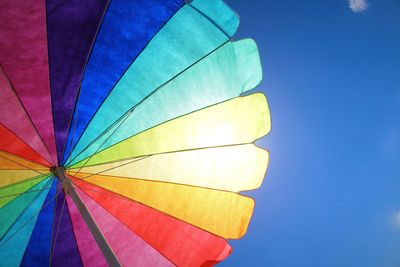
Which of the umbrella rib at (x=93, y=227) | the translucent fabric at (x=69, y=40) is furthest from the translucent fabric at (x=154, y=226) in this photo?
the translucent fabric at (x=69, y=40)

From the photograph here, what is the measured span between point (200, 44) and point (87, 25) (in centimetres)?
109

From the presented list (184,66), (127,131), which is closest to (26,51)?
(127,131)

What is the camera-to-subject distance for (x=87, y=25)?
2.58 m

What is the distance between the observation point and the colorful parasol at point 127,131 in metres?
2.58

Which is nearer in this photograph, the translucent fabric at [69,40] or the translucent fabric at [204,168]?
the translucent fabric at [69,40]

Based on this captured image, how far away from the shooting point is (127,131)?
3.28 meters

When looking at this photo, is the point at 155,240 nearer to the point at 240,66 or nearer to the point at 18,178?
Result: the point at 18,178

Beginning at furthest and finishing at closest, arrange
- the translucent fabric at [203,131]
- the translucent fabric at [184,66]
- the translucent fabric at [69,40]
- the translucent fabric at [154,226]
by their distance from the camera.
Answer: the translucent fabric at [154,226] < the translucent fabric at [203,131] < the translucent fabric at [184,66] < the translucent fabric at [69,40]

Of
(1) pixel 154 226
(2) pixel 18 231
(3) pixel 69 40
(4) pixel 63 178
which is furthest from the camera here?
(1) pixel 154 226

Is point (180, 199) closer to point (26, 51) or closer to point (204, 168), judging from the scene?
point (204, 168)

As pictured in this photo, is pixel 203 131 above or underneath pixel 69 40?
above

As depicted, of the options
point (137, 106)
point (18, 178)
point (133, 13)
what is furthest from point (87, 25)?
point (18, 178)

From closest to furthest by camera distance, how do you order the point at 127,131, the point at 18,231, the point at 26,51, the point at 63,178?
1. the point at 26,51
2. the point at 63,178
3. the point at 127,131
4. the point at 18,231

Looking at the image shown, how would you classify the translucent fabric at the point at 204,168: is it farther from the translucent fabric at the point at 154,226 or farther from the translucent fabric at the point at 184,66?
the translucent fabric at the point at 184,66
